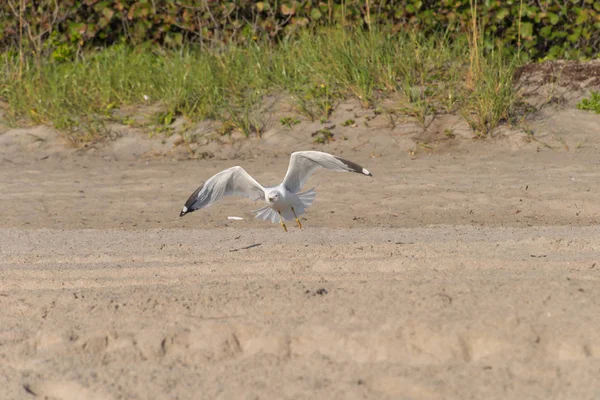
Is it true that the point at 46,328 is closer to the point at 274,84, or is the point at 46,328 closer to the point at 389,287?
the point at 389,287


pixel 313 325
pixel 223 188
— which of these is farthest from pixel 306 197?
pixel 313 325

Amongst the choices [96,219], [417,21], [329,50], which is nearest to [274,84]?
[329,50]

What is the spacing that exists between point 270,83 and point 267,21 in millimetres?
1160

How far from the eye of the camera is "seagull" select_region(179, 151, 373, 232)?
6.16 meters

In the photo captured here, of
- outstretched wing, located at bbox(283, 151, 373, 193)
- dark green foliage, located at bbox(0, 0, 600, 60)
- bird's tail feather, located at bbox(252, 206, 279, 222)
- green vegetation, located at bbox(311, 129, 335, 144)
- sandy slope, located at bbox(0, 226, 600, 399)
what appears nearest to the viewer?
sandy slope, located at bbox(0, 226, 600, 399)

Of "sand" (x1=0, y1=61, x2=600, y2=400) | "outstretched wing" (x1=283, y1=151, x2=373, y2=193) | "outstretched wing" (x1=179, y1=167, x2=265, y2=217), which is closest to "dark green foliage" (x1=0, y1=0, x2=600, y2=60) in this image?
"sand" (x1=0, y1=61, x2=600, y2=400)

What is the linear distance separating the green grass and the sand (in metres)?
1.09

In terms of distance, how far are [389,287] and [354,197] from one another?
9.99 feet

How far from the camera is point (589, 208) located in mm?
6707

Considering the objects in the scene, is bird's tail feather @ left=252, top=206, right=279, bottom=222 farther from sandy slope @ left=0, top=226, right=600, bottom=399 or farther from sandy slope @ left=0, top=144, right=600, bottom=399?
sandy slope @ left=0, top=226, right=600, bottom=399

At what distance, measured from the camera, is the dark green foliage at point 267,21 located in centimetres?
991

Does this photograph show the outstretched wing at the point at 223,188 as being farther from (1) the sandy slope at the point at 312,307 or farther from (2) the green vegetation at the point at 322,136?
(2) the green vegetation at the point at 322,136

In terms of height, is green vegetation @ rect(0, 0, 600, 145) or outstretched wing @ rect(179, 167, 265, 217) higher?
outstretched wing @ rect(179, 167, 265, 217)

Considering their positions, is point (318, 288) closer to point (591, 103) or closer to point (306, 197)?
point (306, 197)
